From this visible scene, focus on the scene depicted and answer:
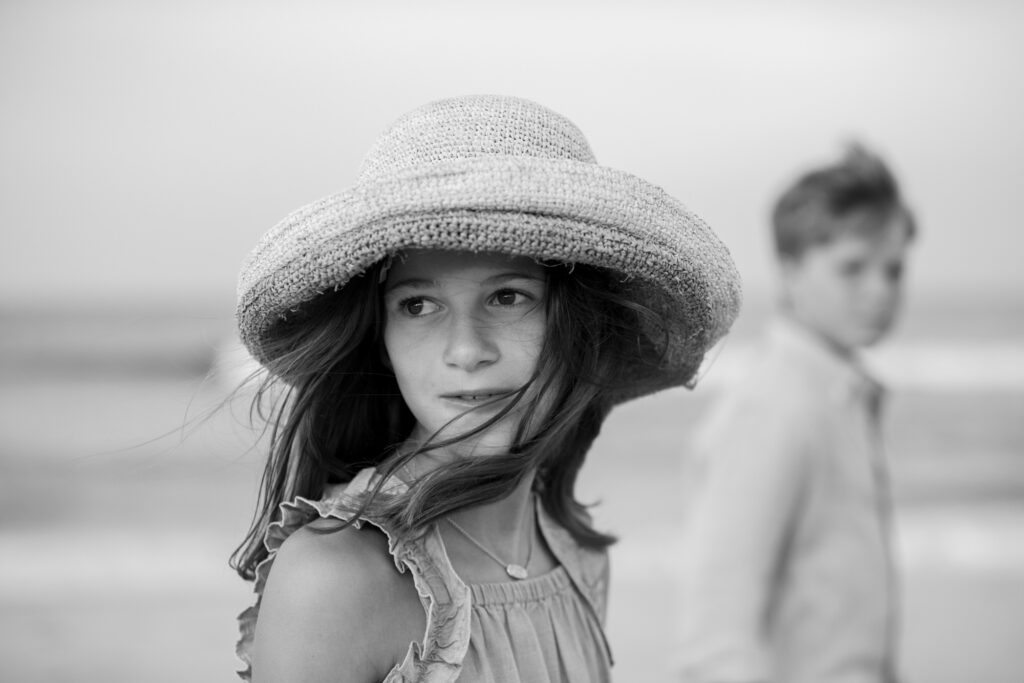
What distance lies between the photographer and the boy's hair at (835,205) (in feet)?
11.0

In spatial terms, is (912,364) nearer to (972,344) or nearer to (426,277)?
(972,344)

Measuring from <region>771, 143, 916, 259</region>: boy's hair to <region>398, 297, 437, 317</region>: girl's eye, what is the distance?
80.5 inches

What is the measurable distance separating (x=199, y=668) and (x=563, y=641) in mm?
4157

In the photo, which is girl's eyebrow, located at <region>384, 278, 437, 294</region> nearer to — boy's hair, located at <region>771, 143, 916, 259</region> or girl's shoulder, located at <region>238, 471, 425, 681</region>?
girl's shoulder, located at <region>238, 471, 425, 681</region>

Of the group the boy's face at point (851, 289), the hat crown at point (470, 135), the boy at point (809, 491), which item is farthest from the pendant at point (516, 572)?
the boy's face at point (851, 289)

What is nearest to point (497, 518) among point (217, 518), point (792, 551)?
point (792, 551)

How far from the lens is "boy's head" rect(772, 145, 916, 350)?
3.31 m

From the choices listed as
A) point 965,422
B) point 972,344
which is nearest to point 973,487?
point 965,422

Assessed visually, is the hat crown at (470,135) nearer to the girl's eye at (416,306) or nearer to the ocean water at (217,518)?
the girl's eye at (416,306)

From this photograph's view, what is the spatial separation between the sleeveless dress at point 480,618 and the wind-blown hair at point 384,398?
0.15ft

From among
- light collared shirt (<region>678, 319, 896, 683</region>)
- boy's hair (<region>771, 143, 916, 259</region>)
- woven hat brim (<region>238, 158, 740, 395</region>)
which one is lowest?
light collared shirt (<region>678, 319, 896, 683</region>)

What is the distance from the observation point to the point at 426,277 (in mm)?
1568

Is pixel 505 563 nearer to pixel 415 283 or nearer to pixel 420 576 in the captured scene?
pixel 420 576

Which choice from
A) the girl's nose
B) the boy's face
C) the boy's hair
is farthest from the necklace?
the boy's hair
